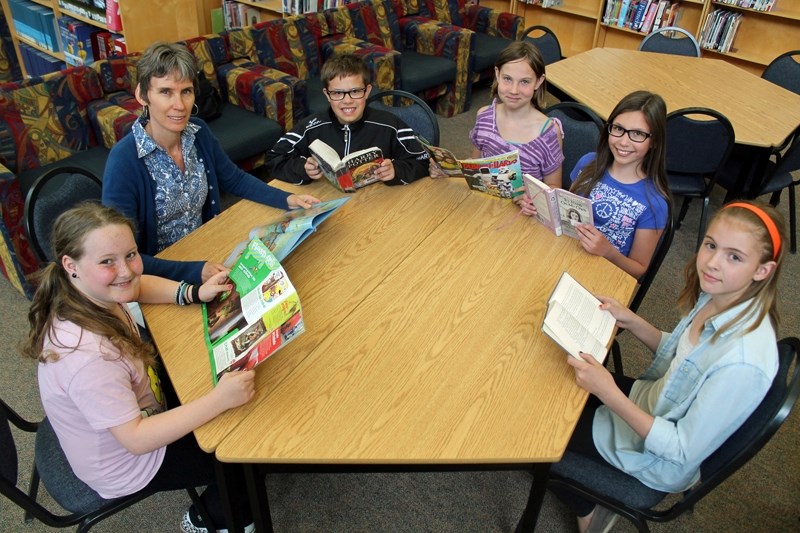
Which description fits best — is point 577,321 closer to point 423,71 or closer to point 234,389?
point 234,389

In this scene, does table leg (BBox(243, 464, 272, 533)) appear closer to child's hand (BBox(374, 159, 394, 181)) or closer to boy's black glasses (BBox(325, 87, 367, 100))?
child's hand (BBox(374, 159, 394, 181))

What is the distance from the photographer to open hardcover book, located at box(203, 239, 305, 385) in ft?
4.27

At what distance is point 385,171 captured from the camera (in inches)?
84.8

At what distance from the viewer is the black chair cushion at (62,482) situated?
1.41 metres

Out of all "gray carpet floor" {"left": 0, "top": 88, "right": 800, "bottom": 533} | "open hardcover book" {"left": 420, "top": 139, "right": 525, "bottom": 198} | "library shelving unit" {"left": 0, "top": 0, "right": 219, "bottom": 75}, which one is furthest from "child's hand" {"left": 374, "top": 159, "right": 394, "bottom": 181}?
"library shelving unit" {"left": 0, "top": 0, "right": 219, "bottom": 75}

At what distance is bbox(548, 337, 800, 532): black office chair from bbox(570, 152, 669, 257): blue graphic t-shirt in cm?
66

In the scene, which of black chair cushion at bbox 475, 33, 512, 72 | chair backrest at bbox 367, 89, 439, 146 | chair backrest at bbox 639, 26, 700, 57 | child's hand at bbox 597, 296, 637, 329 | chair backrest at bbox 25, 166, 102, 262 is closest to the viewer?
child's hand at bbox 597, 296, 637, 329

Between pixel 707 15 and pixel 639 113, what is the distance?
3.66m

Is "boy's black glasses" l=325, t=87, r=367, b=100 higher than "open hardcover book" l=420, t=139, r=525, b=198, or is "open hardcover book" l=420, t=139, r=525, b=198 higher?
"boy's black glasses" l=325, t=87, r=367, b=100

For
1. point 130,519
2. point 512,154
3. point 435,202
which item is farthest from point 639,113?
point 130,519

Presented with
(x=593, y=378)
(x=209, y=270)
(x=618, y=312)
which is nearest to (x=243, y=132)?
(x=209, y=270)

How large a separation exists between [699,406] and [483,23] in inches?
182

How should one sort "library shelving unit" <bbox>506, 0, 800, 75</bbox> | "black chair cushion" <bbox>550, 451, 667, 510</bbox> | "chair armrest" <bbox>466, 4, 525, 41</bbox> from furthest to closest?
1. "chair armrest" <bbox>466, 4, 525, 41</bbox>
2. "library shelving unit" <bbox>506, 0, 800, 75</bbox>
3. "black chair cushion" <bbox>550, 451, 667, 510</bbox>

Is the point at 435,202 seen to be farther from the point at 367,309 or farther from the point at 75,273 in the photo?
the point at 75,273
